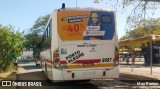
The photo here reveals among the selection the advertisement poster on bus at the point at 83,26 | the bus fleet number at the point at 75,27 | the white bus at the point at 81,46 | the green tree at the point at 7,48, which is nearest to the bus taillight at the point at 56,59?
the white bus at the point at 81,46

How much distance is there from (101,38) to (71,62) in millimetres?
1672

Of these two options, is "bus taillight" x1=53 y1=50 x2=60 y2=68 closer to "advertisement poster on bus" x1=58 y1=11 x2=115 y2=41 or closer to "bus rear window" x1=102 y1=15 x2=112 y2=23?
"advertisement poster on bus" x1=58 y1=11 x2=115 y2=41

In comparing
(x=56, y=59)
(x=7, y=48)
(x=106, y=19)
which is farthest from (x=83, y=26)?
(x=7, y=48)

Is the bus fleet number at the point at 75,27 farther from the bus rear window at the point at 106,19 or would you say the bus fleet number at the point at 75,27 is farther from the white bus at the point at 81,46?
the bus rear window at the point at 106,19

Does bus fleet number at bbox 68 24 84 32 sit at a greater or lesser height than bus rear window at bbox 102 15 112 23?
lesser

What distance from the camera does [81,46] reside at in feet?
44.1

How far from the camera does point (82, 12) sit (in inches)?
538

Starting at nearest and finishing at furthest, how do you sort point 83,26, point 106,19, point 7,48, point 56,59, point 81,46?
point 56,59 → point 81,46 → point 83,26 → point 106,19 → point 7,48

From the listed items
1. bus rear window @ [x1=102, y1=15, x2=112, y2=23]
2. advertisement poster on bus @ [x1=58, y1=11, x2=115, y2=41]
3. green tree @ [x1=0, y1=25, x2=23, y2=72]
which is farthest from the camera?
green tree @ [x1=0, y1=25, x2=23, y2=72]

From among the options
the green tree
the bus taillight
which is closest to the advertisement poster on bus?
the bus taillight

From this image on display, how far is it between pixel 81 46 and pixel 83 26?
0.87 metres

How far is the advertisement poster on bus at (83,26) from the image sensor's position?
530 inches

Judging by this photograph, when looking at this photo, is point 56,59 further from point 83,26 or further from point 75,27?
point 83,26

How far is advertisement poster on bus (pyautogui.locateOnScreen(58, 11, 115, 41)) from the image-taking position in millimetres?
13461
